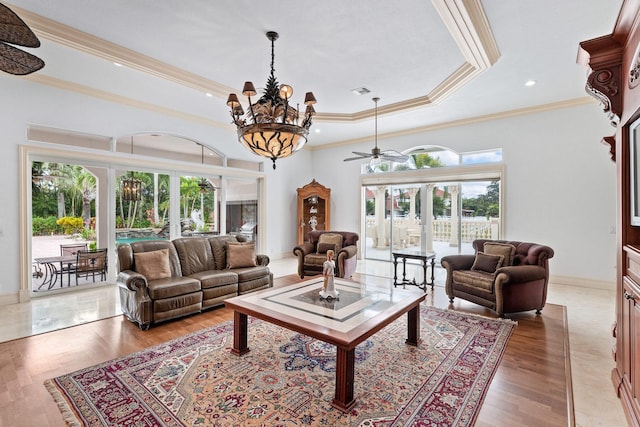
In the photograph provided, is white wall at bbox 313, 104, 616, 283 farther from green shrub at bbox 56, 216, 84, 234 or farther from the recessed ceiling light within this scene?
green shrub at bbox 56, 216, 84, 234

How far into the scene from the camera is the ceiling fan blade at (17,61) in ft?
5.98

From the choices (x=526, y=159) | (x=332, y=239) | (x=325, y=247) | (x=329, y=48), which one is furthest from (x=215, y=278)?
(x=526, y=159)

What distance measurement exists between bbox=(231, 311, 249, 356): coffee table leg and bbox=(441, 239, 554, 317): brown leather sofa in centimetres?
296

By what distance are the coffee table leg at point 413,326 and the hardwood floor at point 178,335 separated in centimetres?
73

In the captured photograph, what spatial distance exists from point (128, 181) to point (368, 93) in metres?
4.59

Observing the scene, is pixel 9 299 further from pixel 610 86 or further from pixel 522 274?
pixel 610 86

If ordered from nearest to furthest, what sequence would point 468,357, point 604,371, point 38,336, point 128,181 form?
point 604,371 < point 468,357 < point 38,336 < point 128,181

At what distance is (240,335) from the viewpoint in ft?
9.51

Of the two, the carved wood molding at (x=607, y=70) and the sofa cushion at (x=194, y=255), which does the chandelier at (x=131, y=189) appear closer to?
the sofa cushion at (x=194, y=255)

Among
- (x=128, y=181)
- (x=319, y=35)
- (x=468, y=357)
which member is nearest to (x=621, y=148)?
(x=468, y=357)

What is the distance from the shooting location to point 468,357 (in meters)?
2.82

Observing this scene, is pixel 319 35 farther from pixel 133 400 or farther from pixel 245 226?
pixel 245 226

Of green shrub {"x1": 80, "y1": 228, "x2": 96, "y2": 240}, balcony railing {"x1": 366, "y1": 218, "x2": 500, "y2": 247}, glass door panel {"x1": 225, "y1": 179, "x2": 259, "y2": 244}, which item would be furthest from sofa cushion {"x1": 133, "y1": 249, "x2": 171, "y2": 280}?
balcony railing {"x1": 366, "y1": 218, "x2": 500, "y2": 247}

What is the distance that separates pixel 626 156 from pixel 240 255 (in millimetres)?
4470
